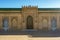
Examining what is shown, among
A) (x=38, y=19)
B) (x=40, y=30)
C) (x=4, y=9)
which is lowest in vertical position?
(x=40, y=30)

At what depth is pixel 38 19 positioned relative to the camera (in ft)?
62.1

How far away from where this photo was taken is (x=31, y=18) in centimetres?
1916

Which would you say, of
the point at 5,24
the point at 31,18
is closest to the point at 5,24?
the point at 5,24

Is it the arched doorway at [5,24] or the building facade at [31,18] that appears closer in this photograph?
the building facade at [31,18]

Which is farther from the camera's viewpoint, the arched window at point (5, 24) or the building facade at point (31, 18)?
the arched window at point (5, 24)

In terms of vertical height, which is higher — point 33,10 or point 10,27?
point 33,10

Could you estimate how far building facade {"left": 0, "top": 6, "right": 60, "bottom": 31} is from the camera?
61.4 ft

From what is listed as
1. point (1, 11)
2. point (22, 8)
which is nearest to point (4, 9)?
point (1, 11)

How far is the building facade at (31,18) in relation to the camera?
18.7 metres

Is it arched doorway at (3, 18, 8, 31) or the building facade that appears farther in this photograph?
arched doorway at (3, 18, 8, 31)

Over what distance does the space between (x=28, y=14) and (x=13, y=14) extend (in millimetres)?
1731

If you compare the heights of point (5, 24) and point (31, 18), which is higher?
point (31, 18)

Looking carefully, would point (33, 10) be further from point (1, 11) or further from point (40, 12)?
point (1, 11)

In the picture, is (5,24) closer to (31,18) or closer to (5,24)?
(5,24)
